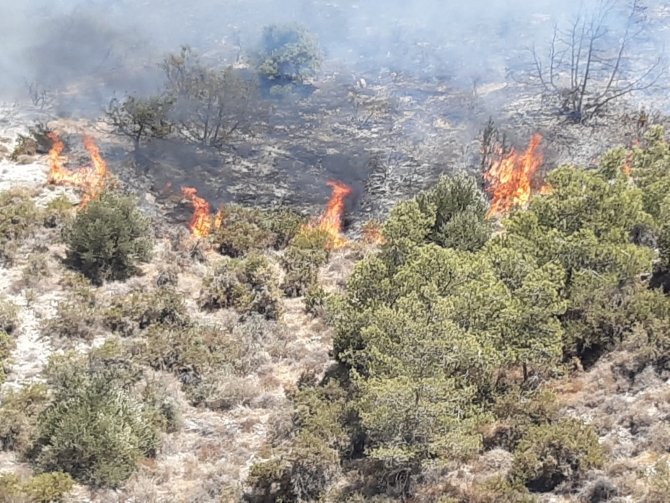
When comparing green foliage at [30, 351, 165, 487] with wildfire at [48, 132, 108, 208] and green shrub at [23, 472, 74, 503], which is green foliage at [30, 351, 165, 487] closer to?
green shrub at [23, 472, 74, 503]

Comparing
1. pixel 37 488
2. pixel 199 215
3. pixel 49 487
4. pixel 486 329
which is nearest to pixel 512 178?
pixel 199 215

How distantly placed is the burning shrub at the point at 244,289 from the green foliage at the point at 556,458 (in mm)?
13100

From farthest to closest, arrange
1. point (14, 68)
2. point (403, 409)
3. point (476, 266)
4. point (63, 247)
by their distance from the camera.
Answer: point (14, 68)
point (63, 247)
point (476, 266)
point (403, 409)

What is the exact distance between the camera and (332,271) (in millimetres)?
30281

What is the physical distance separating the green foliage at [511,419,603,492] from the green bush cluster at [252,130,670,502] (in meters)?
0.03

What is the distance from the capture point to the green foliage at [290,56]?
43.4 meters

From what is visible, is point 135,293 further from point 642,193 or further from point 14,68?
point 14,68

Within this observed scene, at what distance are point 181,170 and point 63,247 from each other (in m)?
9.41

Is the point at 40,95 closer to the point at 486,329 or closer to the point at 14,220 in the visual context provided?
the point at 14,220

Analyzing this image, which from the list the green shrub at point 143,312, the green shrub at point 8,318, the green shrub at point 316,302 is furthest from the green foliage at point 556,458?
the green shrub at point 8,318

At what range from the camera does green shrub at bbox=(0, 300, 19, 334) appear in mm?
22203

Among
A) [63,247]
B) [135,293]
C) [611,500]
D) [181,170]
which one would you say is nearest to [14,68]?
[181,170]

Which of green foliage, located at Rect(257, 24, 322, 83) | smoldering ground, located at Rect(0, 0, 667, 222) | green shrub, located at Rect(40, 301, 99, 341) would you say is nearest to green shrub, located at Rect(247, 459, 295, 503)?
green shrub, located at Rect(40, 301, 99, 341)

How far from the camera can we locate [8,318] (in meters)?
22.3
